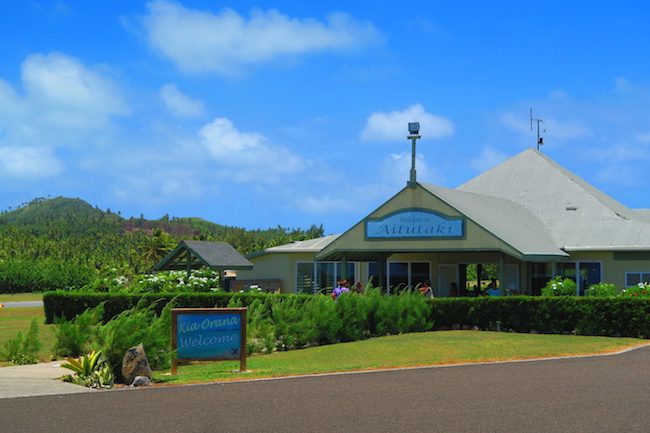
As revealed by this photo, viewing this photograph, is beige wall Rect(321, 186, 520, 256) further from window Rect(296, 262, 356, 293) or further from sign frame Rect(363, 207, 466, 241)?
window Rect(296, 262, 356, 293)

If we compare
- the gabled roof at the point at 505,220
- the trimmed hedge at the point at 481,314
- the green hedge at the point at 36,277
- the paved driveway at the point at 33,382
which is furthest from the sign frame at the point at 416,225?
the green hedge at the point at 36,277

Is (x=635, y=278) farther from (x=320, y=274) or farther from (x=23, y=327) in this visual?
(x=23, y=327)

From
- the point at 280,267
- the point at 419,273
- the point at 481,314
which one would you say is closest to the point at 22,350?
the point at 481,314

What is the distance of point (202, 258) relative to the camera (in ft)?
122

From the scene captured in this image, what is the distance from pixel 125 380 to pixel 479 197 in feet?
80.8

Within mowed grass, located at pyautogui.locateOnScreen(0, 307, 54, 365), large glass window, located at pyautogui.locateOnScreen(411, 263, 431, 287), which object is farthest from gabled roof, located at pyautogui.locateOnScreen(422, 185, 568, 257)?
mowed grass, located at pyautogui.locateOnScreen(0, 307, 54, 365)

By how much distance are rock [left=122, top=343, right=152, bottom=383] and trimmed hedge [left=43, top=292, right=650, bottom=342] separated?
24.2 feet

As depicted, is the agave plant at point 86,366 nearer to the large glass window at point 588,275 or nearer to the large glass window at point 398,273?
the large glass window at point 398,273

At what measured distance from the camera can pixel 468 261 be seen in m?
34.3

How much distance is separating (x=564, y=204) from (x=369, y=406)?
1142 inches

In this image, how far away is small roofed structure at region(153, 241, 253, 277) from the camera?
37469 millimetres

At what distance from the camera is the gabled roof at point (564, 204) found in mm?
33719

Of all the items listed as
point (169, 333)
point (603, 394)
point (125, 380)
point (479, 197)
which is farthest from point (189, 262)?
point (603, 394)

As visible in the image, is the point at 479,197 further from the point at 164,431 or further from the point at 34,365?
the point at 164,431
